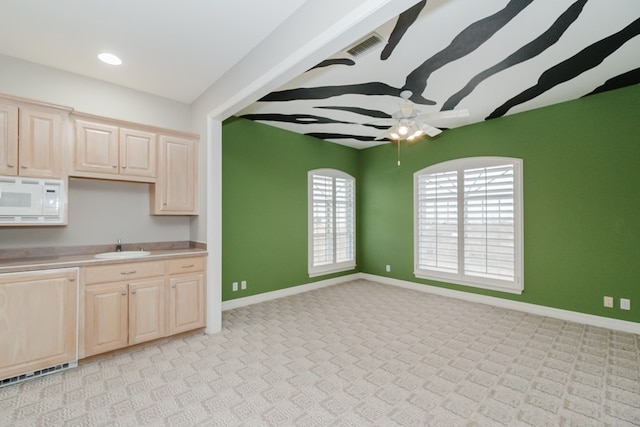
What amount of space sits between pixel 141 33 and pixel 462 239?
502cm

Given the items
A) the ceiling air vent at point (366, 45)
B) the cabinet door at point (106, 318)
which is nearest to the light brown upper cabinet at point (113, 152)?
the cabinet door at point (106, 318)

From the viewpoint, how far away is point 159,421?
2000 millimetres

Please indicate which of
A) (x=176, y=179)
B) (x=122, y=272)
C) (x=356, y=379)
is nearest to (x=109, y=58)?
(x=176, y=179)

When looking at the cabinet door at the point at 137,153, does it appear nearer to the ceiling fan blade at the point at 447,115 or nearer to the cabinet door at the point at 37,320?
the cabinet door at the point at 37,320

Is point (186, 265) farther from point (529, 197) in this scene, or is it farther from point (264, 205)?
point (529, 197)

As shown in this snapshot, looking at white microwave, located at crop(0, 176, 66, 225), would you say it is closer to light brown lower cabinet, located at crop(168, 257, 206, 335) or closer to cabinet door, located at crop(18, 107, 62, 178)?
cabinet door, located at crop(18, 107, 62, 178)

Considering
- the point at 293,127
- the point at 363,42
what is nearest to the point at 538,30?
the point at 363,42

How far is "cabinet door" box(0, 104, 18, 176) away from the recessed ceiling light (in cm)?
87

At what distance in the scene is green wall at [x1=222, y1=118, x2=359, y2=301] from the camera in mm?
4457

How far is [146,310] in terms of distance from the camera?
308 cm

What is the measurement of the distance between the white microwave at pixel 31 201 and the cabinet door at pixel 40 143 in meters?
0.09

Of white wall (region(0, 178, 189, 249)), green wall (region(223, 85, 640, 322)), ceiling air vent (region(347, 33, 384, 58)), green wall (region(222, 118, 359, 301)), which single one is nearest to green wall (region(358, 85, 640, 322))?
green wall (region(223, 85, 640, 322))

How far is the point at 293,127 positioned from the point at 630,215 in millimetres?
4704

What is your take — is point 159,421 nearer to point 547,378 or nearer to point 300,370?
point 300,370
